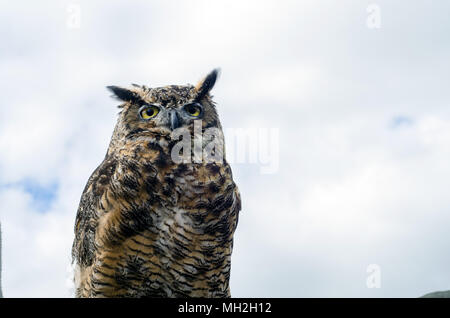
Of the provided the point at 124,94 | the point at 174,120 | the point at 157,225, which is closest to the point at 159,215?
the point at 157,225

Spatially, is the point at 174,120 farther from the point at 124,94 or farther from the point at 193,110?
the point at 124,94

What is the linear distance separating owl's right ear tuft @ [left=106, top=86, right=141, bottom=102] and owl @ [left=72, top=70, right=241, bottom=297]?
0.66 feet

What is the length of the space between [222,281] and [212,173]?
79 centimetres

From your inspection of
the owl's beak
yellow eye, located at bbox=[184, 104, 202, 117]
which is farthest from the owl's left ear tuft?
the owl's beak

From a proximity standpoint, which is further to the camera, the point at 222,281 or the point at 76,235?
the point at 76,235

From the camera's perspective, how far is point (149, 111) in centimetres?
305

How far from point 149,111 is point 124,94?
0.39 metres

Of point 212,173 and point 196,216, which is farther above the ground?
point 212,173

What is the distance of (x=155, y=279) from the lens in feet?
9.18

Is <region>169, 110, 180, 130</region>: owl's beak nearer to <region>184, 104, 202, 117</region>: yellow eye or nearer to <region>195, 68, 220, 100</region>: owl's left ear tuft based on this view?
<region>184, 104, 202, 117</region>: yellow eye

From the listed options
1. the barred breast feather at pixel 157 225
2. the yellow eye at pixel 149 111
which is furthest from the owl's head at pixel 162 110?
the barred breast feather at pixel 157 225
